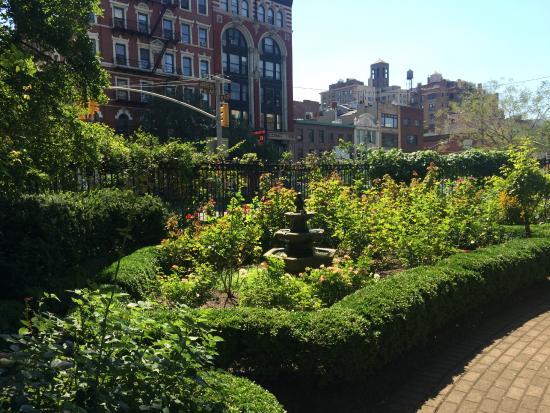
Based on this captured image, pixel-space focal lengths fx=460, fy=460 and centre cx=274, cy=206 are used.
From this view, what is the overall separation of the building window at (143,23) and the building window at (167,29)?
169 centimetres

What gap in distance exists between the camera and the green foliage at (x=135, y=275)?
6.29m

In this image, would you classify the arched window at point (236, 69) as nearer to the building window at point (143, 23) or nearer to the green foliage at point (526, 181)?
the building window at point (143, 23)

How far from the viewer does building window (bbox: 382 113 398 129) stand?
7381cm

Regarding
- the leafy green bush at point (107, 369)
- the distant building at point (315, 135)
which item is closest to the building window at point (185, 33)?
the distant building at point (315, 135)

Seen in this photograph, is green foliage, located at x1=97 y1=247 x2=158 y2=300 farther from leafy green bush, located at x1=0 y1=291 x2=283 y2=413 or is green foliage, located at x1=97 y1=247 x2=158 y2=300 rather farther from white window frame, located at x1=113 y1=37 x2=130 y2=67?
white window frame, located at x1=113 y1=37 x2=130 y2=67

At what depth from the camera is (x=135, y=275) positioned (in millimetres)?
6590

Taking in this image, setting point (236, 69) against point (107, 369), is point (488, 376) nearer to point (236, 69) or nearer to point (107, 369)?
point (107, 369)

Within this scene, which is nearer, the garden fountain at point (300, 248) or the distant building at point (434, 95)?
the garden fountain at point (300, 248)

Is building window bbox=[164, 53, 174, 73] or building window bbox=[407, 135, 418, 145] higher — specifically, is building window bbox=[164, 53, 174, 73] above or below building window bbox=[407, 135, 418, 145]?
above

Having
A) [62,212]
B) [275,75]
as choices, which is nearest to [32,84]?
[62,212]

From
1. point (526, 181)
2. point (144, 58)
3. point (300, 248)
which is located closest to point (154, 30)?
point (144, 58)

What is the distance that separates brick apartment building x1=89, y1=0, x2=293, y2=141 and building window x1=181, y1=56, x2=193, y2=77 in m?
0.06

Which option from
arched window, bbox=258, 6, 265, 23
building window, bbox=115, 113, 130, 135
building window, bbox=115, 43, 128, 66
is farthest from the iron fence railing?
arched window, bbox=258, 6, 265, 23

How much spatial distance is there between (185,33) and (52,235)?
4313cm
